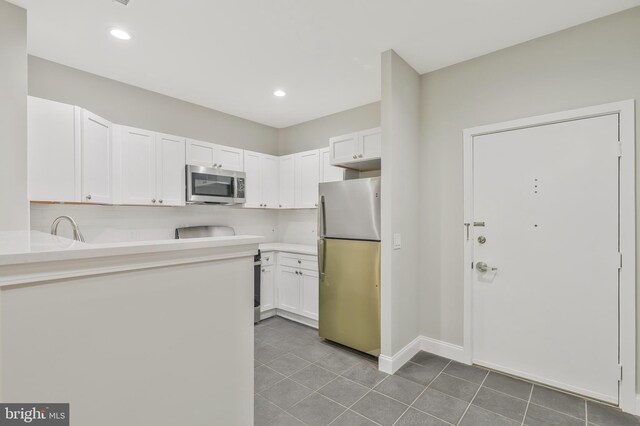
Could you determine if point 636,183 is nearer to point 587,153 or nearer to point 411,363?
point 587,153

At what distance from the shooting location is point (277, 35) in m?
2.38

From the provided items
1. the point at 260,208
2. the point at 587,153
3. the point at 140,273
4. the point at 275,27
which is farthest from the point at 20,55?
the point at 587,153

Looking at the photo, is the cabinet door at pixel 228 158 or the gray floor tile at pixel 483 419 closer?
the gray floor tile at pixel 483 419

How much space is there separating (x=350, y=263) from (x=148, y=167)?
2.37 meters

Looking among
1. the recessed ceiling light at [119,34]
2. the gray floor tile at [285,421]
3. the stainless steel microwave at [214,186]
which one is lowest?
the gray floor tile at [285,421]

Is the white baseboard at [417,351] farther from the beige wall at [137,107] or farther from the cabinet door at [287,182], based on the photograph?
the beige wall at [137,107]

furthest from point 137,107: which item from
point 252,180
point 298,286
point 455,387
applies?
point 455,387

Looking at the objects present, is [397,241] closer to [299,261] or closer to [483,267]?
[483,267]

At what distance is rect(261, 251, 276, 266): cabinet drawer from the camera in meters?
3.88

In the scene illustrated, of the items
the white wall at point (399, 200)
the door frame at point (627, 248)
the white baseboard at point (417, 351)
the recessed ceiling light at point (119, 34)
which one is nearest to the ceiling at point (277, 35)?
the recessed ceiling light at point (119, 34)

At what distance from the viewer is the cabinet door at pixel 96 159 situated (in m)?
2.54

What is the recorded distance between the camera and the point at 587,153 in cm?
223

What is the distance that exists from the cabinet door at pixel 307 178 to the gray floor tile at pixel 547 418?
9.61ft

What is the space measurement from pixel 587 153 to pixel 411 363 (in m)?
2.25
